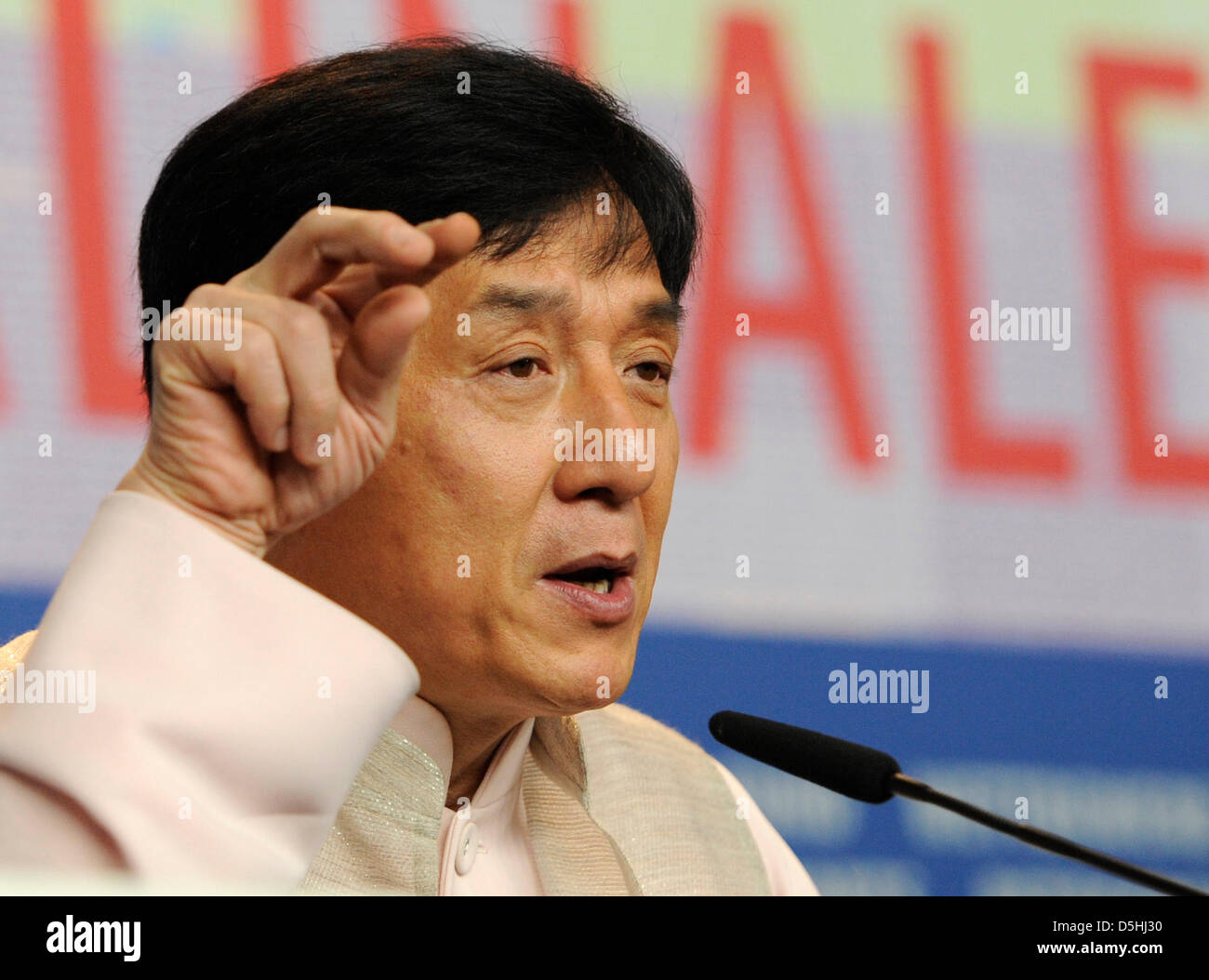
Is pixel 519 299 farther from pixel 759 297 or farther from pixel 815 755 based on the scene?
pixel 759 297

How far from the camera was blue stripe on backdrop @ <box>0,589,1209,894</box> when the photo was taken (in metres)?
2.68

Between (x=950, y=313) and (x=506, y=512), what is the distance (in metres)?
1.67

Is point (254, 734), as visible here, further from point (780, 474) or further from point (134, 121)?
point (780, 474)

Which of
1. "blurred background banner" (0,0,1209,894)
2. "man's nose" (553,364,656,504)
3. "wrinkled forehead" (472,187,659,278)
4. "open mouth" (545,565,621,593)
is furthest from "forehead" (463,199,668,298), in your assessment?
"blurred background banner" (0,0,1209,894)

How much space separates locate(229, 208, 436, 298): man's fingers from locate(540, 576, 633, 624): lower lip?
0.46 m

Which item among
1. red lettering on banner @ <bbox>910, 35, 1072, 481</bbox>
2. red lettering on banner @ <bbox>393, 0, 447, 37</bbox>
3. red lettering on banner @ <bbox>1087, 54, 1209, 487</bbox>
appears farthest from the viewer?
red lettering on banner @ <bbox>1087, 54, 1209, 487</bbox>

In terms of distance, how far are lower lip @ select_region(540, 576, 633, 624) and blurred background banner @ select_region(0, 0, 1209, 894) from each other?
114 centimetres

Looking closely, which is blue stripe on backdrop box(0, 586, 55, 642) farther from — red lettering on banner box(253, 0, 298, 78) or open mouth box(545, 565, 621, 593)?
open mouth box(545, 565, 621, 593)

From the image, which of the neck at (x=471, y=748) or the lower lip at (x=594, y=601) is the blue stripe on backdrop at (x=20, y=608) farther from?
the lower lip at (x=594, y=601)

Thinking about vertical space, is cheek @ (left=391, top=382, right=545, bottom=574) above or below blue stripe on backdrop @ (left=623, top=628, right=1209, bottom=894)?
above

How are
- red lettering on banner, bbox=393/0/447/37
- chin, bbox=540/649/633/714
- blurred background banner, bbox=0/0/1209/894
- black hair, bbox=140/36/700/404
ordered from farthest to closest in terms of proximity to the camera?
1. blurred background banner, bbox=0/0/1209/894
2. red lettering on banner, bbox=393/0/447/37
3. black hair, bbox=140/36/700/404
4. chin, bbox=540/649/633/714

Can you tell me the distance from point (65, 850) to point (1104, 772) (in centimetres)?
239

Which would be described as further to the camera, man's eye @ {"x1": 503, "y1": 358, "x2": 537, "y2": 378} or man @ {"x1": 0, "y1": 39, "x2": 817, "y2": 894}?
man's eye @ {"x1": 503, "y1": 358, "x2": 537, "y2": 378}

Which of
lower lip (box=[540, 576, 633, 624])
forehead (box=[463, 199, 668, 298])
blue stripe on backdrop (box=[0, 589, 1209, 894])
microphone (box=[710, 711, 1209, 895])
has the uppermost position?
forehead (box=[463, 199, 668, 298])
